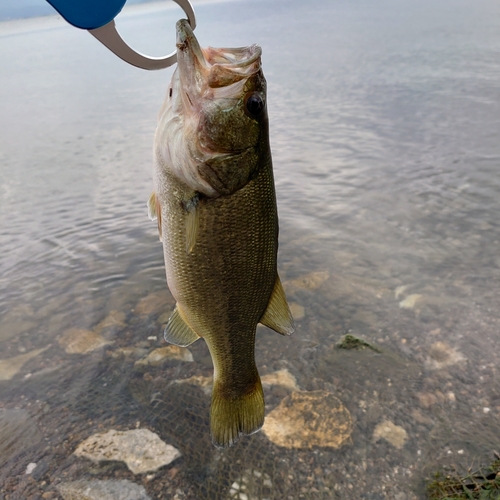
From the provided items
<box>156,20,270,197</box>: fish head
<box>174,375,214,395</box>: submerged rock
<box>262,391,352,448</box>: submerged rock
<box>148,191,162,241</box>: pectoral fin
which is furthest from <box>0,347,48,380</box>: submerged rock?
<box>156,20,270,197</box>: fish head

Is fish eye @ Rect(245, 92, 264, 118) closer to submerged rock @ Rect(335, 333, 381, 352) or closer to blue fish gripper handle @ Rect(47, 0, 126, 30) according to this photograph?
blue fish gripper handle @ Rect(47, 0, 126, 30)

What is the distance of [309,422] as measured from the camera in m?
3.43

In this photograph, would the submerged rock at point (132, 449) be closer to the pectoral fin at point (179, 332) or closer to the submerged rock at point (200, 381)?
the submerged rock at point (200, 381)

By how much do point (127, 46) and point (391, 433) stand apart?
2889mm

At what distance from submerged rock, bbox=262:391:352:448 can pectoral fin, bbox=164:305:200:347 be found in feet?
4.62

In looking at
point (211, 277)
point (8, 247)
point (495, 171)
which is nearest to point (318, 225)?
point (495, 171)

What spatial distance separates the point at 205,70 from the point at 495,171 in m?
7.29

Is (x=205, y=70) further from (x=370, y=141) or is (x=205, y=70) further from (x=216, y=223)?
(x=370, y=141)

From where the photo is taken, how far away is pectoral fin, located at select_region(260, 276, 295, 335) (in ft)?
7.25

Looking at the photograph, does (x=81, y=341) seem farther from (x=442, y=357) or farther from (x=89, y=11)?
(x=89, y=11)

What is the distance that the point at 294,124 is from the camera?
1113 cm

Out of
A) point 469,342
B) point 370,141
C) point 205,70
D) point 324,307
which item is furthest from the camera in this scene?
point 370,141

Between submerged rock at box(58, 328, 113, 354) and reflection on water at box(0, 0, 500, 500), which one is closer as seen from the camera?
reflection on water at box(0, 0, 500, 500)

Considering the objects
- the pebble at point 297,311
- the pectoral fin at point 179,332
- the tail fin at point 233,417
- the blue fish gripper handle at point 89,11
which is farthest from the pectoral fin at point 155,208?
the pebble at point 297,311
